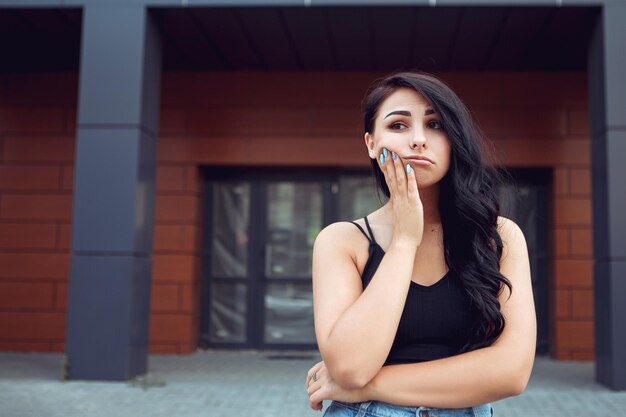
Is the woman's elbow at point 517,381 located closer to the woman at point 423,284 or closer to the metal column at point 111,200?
the woman at point 423,284

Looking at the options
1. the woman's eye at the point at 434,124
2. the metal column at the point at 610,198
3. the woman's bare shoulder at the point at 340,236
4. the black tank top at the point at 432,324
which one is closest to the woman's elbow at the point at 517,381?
the black tank top at the point at 432,324

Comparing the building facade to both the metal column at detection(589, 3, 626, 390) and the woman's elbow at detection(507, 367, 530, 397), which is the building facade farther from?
the woman's elbow at detection(507, 367, 530, 397)

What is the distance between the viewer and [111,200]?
6.69 meters

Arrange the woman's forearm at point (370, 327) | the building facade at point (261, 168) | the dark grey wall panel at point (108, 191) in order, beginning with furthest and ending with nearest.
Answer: the building facade at point (261, 168) → the dark grey wall panel at point (108, 191) → the woman's forearm at point (370, 327)

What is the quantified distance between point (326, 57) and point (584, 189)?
12.6ft

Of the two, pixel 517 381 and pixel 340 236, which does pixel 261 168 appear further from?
pixel 517 381

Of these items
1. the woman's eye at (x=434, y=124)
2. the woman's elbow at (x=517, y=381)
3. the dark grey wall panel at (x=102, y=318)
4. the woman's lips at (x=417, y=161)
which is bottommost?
the dark grey wall panel at (x=102, y=318)

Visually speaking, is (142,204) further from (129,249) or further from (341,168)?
(341,168)

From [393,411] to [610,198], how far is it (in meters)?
5.78

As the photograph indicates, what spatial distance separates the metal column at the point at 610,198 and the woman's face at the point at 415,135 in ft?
18.4

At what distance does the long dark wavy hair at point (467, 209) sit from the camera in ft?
4.86

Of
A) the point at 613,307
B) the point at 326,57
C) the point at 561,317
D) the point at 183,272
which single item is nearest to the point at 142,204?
the point at 183,272

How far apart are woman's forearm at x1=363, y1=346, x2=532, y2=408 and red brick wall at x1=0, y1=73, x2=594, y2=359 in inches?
300

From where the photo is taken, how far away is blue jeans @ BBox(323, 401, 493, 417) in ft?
4.77
